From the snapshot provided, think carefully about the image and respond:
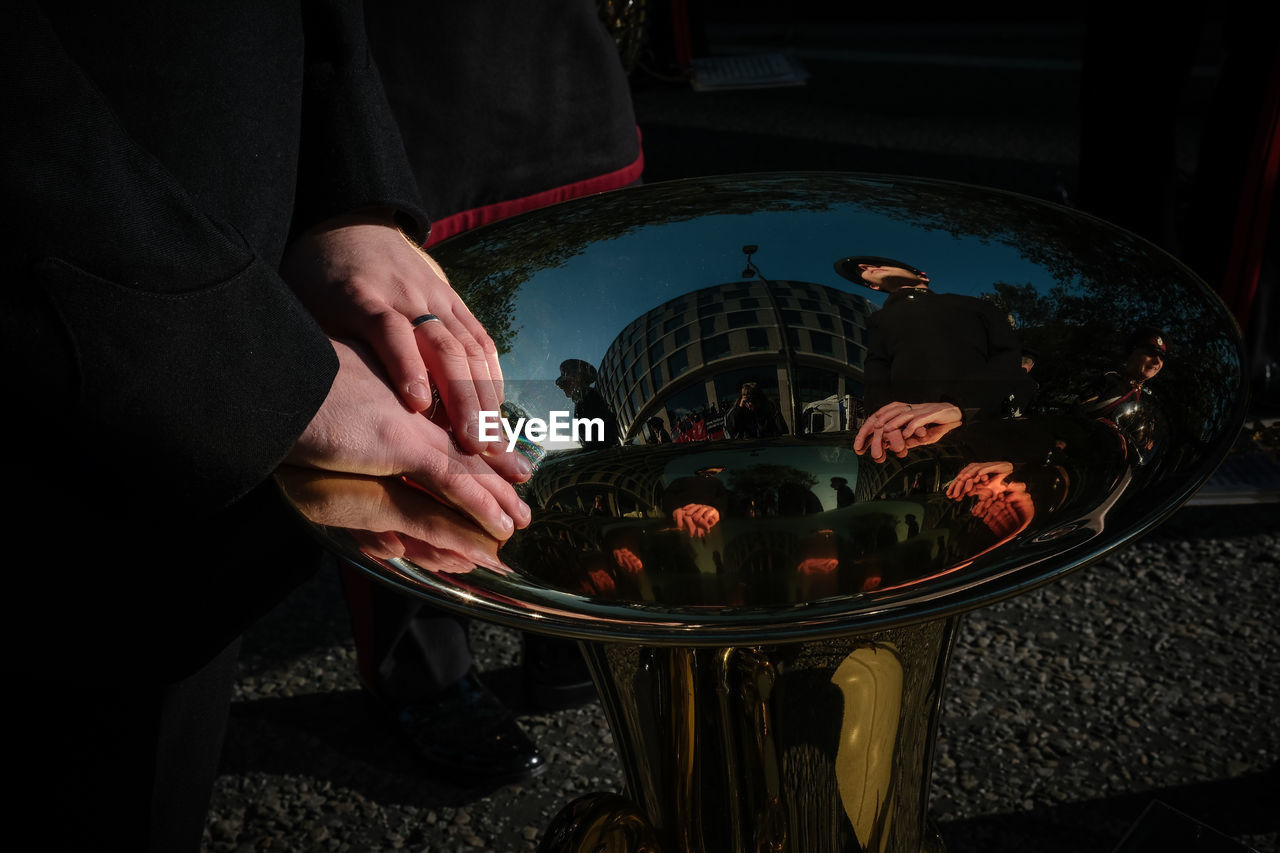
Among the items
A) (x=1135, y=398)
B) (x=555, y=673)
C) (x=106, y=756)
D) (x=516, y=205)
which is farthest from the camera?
(x=555, y=673)

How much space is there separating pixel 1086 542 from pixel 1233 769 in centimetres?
108

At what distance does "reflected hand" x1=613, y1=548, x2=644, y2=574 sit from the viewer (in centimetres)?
61

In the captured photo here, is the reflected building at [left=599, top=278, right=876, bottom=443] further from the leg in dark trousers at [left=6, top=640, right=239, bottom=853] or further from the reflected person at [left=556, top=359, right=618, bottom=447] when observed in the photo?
the leg in dark trousers at [left=6, top=640, right=239, bottom=853]

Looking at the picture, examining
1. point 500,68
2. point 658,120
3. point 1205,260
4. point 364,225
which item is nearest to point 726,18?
point 658,120

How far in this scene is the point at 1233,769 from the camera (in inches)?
54.1

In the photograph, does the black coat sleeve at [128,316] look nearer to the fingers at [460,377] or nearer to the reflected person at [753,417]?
the fingers at [460,377]

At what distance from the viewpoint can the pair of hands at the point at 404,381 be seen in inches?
23.3

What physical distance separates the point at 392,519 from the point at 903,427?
30cm

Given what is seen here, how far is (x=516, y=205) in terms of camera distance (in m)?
1.38

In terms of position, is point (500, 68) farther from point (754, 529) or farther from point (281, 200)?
point (754, 529)

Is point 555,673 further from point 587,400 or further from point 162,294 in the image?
point 162,294

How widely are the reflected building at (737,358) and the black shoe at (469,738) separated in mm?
873

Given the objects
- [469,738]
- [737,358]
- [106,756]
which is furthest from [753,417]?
[469,738]

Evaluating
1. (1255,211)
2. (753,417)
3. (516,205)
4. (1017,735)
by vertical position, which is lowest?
(1017,735)
